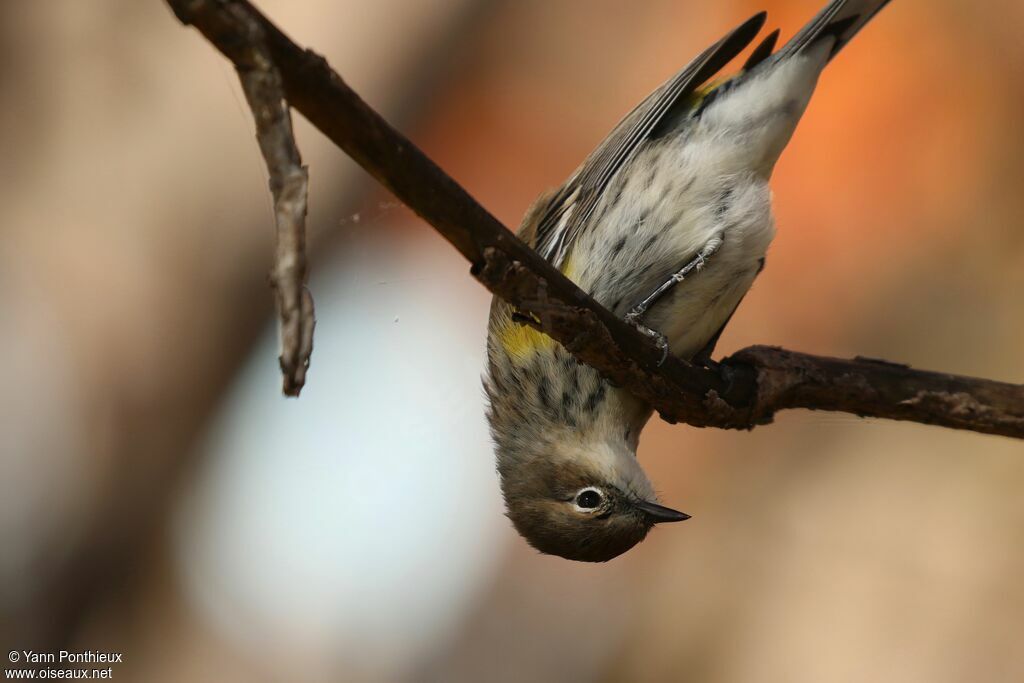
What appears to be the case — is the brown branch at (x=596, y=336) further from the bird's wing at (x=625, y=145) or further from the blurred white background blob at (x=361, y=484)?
the blurred white background blob at (x=361, y=484)

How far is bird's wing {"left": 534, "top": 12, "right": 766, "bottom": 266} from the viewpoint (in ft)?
6.82

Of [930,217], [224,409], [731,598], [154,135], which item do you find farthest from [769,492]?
[154,135]

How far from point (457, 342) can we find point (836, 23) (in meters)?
1.26

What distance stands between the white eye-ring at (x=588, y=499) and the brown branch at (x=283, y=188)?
1235mm

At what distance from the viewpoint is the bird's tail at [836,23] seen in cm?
208

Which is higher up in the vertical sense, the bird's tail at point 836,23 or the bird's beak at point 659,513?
the bird's tail at point 836,23

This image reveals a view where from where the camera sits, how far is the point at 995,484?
3.45 metres

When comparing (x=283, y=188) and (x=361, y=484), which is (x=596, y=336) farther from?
(x=361, y=484)

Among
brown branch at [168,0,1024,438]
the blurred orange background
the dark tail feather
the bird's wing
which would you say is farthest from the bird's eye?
the dark tail feather

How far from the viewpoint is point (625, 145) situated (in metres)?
2.16

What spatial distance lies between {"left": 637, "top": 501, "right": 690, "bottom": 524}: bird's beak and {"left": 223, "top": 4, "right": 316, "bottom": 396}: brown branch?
49.3 inches

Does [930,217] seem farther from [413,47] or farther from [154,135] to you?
[154,135]

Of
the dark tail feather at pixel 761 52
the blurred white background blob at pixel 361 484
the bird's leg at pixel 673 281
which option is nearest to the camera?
the bird's leg at pixel 673 281

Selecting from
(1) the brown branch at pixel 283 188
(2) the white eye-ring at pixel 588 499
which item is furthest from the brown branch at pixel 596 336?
(2) the white eye-ring at pixel 588 499
